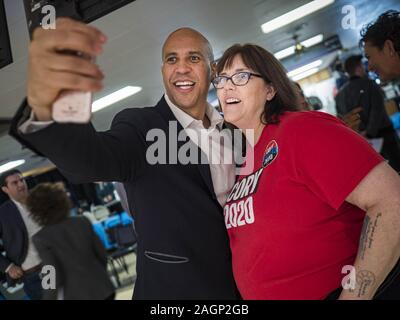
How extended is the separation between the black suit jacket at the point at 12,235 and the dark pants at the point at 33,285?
4 centimetres

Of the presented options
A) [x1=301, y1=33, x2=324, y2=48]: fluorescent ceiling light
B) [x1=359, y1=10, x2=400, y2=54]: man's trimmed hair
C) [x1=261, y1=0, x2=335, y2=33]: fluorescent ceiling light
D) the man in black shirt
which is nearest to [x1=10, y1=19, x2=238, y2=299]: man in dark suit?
[x1=359, y1=10, x2=400, y2=54]: man's trimmed hair

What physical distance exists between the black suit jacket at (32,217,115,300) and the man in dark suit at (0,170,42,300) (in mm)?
22

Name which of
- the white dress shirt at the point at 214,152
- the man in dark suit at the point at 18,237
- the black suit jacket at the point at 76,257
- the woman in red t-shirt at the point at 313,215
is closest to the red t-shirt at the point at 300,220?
the woman in red t-shirt at the point at 313,215

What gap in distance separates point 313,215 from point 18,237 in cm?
48

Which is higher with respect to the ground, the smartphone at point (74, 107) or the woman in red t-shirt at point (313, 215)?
the smartphone at point (74, 107)

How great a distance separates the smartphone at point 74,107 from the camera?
245 mm

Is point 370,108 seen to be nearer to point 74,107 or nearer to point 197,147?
point 197,147

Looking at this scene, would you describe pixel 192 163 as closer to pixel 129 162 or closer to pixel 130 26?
pixel 129 162

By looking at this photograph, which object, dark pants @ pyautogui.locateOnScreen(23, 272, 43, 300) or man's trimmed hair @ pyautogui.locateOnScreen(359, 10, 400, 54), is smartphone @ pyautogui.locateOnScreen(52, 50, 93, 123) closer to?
dark pants @ pyautogui.locateOnScreen(23, 272, 43, 300)

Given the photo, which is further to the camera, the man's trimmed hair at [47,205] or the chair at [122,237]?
the chair at [122,237]

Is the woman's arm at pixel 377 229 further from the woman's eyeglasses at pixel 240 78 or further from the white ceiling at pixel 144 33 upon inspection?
the white ceiling at pixel 144 33

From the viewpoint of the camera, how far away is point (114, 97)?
0.76m

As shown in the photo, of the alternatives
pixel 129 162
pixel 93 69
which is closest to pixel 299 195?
pixel 129 162
